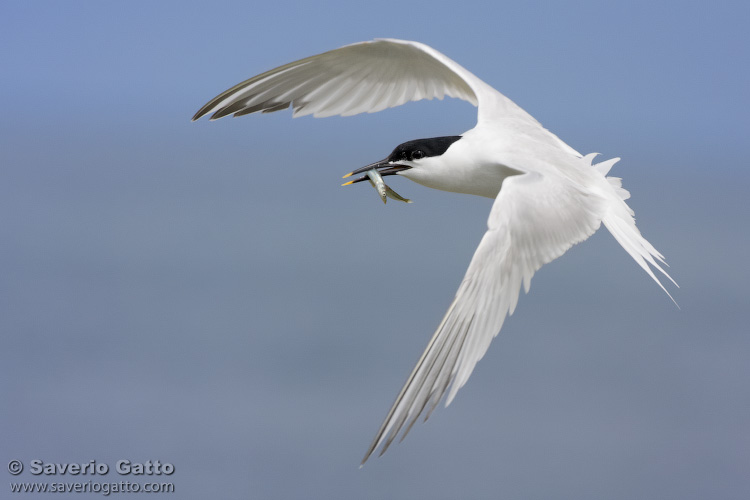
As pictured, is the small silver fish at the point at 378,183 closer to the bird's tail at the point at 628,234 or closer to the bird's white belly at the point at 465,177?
the bird's white belly at the point at 465,177

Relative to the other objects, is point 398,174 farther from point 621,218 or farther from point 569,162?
point 621,218

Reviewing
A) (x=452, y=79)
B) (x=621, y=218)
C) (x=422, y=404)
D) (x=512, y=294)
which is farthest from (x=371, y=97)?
(x=422, y=404)

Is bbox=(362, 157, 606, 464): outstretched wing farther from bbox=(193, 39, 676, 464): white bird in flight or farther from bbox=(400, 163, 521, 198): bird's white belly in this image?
bbox=(400, 163, 521, 198): bird's white belly

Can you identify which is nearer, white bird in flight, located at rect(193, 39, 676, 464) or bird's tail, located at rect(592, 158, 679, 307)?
white bird in flight, located at rect(193, 39, 676, 464)

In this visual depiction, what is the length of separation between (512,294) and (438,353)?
1.05 ft

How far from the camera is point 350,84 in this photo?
11.5 feet

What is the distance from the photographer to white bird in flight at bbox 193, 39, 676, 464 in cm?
223

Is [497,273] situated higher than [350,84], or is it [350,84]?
[350,84]

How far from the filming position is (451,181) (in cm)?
296

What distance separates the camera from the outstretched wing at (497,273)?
7.07ft

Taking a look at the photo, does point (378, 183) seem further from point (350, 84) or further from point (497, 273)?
point (497, 273)

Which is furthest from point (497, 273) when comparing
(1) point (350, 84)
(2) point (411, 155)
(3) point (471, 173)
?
(1) point (350, 84)

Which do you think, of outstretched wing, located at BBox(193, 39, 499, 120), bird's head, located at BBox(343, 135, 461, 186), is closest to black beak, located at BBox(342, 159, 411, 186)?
bird's head, located at BBox(343, 135, 461, 186)

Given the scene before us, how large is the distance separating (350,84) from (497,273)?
57.1 inches
